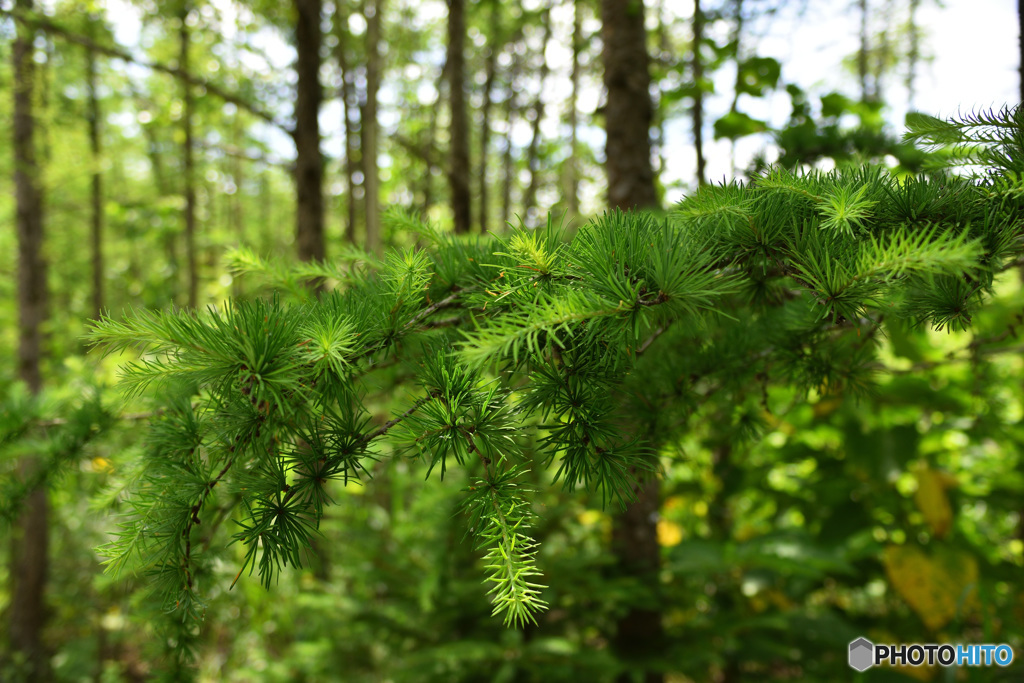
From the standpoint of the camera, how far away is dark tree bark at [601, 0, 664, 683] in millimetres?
2443

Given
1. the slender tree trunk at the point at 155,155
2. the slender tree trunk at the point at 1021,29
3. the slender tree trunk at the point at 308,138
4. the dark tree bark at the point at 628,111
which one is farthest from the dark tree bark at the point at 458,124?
the slender tree trunk at the point at 155,155

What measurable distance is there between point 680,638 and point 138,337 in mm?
2600

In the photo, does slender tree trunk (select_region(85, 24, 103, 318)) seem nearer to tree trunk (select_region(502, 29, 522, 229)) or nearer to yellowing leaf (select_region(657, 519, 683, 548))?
tree trunk (select_region(502, 29, 522, 229))

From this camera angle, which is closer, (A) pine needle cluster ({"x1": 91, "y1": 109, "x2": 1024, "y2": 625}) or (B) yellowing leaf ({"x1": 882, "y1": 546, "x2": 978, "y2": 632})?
(A) pine needle cluster ({"x1": 91, "y1": 109, "x2": 1024, "y2": 625})

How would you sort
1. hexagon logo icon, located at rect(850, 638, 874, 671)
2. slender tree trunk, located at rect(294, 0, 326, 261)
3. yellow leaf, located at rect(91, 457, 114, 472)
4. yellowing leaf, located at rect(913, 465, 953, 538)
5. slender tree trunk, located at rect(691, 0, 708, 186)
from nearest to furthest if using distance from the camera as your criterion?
yellow leaf, located at rect(91, 457, 114, 472), hexagon logo icon, located at rect(850, 638, 874, 671), yellowing leaf, located at rect(913, 465, 953, 538), slender tree trunk, located at rect(691, 0, 708, 186), slender tree trunk, located at rect(294, 0, 326, 261)

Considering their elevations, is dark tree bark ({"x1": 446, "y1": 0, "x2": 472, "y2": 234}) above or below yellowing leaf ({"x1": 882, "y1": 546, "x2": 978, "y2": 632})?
above

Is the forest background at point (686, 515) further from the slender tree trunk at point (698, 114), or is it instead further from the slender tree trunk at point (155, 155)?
the slender tree trunk at point (155, 155)

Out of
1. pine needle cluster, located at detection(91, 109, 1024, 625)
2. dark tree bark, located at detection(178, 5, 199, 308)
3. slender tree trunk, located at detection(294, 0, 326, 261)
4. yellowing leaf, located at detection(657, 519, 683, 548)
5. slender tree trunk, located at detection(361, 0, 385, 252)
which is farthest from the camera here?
dark tree bark, located at detection(178, 5, 199, 308)

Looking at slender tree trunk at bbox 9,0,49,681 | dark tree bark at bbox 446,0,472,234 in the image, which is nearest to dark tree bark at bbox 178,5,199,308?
slender tree trunk at bbox 9,0,49,681

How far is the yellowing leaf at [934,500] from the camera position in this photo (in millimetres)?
2352

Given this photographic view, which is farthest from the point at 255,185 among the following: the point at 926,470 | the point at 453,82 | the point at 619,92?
the point at 926,470

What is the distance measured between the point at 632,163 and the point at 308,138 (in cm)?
217

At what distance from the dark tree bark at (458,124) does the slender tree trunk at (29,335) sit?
4.33 metres

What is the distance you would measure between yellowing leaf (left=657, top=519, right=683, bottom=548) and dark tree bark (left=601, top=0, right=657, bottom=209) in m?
2.24
